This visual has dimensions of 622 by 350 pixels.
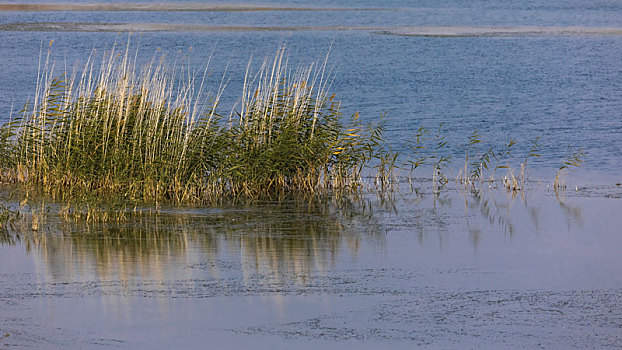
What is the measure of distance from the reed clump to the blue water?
3.78 metres

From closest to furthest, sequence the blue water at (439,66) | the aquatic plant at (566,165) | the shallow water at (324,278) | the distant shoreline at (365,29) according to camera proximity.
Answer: the shallow water at (324,278) → the aquatic plant at (566,165) → the blue water at (439,66) → the distant shoreline at (365,29)

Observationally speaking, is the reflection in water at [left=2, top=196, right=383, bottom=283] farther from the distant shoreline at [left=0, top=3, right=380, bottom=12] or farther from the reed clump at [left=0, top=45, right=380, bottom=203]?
the distant shoreline at [left=0, top=3, right=380, bottom=12]

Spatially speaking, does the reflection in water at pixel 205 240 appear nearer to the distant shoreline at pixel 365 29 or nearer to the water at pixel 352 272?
the water at pixel 352 272

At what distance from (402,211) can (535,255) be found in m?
2.28

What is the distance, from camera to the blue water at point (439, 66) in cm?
1888

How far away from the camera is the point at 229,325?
7.07 metres

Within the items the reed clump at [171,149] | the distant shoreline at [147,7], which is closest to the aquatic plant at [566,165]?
the reed clump at [171,149]

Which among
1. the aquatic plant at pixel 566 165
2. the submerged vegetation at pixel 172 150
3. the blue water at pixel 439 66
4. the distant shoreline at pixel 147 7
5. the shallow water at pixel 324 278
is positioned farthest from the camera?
the distant shoreline at pixel 147 7

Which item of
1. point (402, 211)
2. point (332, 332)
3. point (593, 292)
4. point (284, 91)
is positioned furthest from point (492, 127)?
point (332, 332)

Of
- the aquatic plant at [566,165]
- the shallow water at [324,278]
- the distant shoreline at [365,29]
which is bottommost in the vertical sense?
the shallow water at [324,278]

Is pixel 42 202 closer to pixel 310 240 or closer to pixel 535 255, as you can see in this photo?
pixel 310 240

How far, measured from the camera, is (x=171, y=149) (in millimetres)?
11719

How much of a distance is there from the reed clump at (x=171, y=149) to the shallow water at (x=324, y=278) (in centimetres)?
75

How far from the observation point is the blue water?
18875 mm
